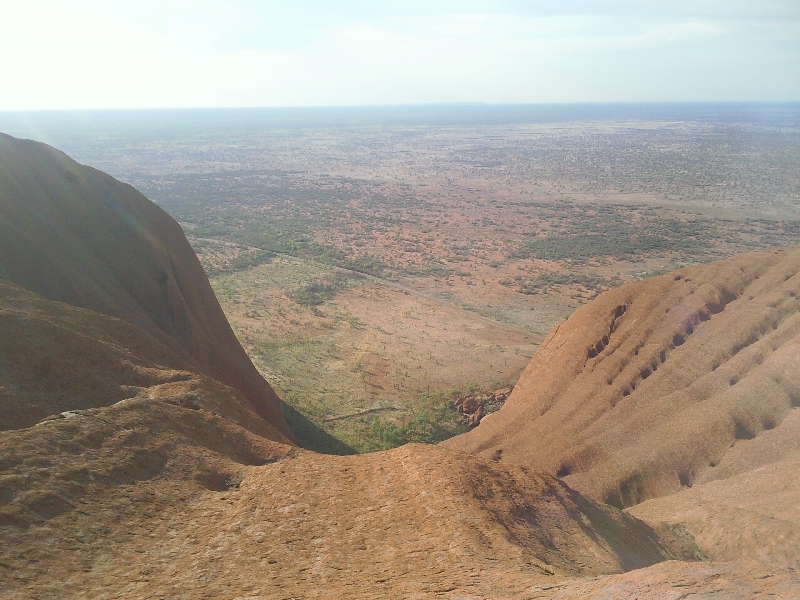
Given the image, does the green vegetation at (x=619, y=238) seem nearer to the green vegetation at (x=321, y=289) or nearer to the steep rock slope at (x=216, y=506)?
the green vegetation at (x=321, y=289)

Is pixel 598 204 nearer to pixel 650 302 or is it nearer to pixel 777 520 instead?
pixel 650 302

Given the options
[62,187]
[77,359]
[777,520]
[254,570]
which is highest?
[62,187]

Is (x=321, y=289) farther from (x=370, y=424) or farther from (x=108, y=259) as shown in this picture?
(x=108, y=259)

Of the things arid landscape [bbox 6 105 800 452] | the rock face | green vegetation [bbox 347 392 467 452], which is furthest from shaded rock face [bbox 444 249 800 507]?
arid landscape [bbox 6 105 800 452]

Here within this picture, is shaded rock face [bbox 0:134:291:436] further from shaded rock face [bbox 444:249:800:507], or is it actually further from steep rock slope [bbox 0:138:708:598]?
shaded rock face [bbox 444:249:800:507]

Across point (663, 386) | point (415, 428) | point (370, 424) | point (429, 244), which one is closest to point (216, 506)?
point (370, 424)

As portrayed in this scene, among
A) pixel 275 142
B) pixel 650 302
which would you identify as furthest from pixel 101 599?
pixel 275 142
